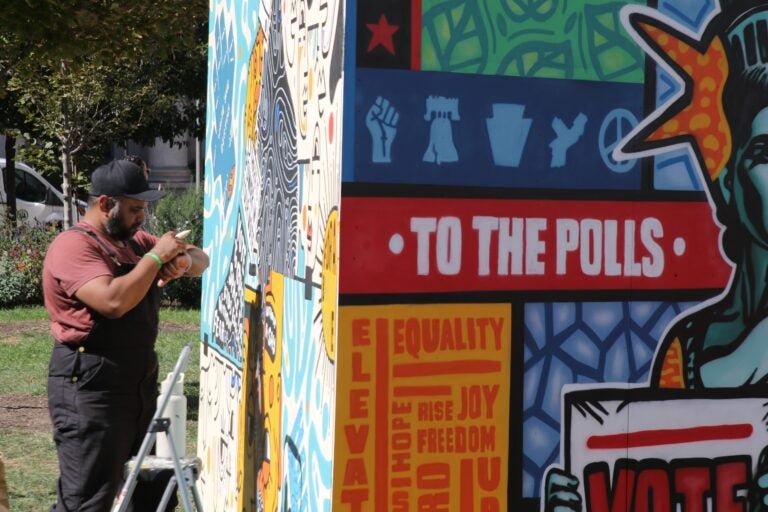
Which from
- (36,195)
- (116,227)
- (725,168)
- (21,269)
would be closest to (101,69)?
(21,269)

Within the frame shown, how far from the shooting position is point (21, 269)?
56.5 feet

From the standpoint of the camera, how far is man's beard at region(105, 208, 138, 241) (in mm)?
5004

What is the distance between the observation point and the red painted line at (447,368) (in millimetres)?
3547

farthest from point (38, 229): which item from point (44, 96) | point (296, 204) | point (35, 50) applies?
point (296, 204)

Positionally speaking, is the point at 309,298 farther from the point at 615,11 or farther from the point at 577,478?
the point at 615,11

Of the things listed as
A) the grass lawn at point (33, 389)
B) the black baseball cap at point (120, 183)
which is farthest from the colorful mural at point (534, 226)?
the grass lawn at point (33, 389)

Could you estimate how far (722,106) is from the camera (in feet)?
12.8

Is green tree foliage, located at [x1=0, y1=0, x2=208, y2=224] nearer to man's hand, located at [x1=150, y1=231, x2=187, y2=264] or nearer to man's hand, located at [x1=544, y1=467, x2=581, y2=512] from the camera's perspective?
man's hand, located at [x1=150, y1=231, x2=187, y2=264]

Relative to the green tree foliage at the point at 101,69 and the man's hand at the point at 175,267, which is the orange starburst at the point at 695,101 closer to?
the man's hand at the point at 175,267

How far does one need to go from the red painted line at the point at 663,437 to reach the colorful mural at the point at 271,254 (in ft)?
3.27

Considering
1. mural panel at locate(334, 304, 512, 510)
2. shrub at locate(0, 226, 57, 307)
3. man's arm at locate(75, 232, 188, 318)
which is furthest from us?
shrub at locate(0, 226, 57, 307)

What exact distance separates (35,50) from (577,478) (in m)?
6.73

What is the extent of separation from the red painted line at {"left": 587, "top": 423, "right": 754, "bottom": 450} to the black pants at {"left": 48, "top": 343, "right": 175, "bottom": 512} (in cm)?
211

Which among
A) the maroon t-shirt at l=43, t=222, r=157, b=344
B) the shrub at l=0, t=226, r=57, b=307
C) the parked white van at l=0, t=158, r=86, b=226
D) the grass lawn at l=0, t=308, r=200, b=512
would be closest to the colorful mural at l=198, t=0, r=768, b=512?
the maroon t-shirt at l=43, t=222, r=157, b=344
